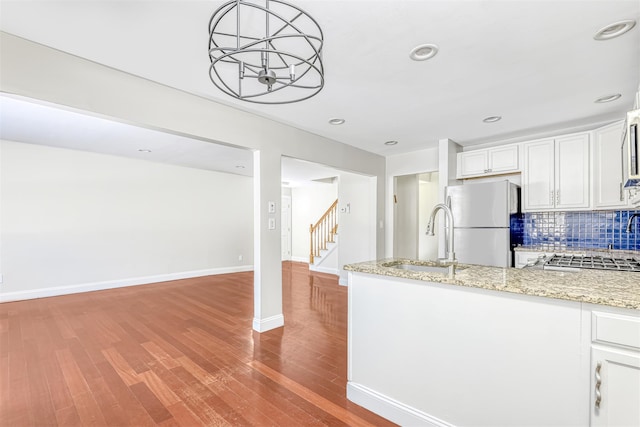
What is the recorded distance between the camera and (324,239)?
8117 mm

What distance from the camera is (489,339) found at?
1522 millimetres

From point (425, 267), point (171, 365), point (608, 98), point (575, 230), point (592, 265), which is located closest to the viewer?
point (425, 267)

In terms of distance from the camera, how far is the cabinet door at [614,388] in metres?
1.17

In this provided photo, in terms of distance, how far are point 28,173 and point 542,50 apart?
7.09 m

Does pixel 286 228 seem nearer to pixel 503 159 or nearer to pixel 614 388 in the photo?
pixel 503 159

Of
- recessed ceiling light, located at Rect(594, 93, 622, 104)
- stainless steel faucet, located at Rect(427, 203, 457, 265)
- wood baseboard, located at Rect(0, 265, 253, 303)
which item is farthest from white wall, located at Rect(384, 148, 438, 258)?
wood baseboard, located at Rect(0, 265, 253, 303)

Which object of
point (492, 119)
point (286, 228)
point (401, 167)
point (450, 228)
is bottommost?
point (286, 228)

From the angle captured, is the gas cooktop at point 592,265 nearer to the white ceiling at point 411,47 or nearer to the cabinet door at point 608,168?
the cabinet door at point 608,168

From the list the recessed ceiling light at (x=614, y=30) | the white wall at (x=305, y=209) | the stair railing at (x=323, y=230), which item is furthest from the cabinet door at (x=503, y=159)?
the white wall at (x=305, y=209)

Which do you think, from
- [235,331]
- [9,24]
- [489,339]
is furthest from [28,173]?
[489,339]

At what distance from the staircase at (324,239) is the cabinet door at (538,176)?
4391 mm

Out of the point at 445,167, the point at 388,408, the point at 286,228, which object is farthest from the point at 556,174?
the point at 286,228

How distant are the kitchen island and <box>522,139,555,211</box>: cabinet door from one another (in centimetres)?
250

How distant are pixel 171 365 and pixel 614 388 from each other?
301cm
